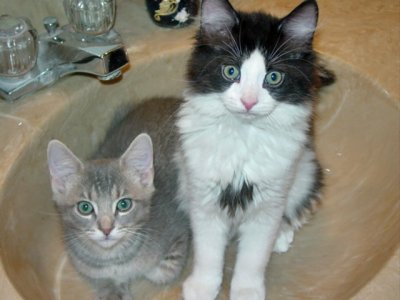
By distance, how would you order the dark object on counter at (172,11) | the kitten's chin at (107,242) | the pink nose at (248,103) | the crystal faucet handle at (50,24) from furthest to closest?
the dark object on counter at (172,11) → the crystal faucet handle at (50,24) → the kitten's chin at (107,242) → the pink nose at (248,103)

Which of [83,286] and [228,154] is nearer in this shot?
[228,154]

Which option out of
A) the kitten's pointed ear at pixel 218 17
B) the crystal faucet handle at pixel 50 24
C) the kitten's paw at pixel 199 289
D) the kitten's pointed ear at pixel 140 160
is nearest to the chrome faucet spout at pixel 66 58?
the crystal faucet handle at pixel 50 24

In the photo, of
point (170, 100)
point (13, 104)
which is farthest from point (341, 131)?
point (13, 104)

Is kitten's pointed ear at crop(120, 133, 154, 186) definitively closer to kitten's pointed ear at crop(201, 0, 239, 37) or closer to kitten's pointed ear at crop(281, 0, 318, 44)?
kitten's pointed ear at crop(201, 0, 239, 37)

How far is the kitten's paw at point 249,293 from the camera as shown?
1.39 m

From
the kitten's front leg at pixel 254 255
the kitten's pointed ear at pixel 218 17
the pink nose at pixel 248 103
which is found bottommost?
the kitten's front leg at pixel 254 255

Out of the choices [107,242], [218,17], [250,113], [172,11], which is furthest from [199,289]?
[172,11]

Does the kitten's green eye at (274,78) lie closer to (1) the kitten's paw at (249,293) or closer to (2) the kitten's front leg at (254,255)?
(2) the kitten's front leg at (254,255)

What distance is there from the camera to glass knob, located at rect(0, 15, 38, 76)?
4.48 ft

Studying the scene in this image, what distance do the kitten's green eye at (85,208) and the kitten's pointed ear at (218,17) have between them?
47 centimetres

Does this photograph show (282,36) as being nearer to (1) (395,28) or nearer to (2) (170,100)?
(2) (170,100)

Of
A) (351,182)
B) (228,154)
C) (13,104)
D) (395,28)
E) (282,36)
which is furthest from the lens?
(395,28)

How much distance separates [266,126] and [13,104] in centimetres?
61

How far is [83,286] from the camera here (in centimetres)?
146
